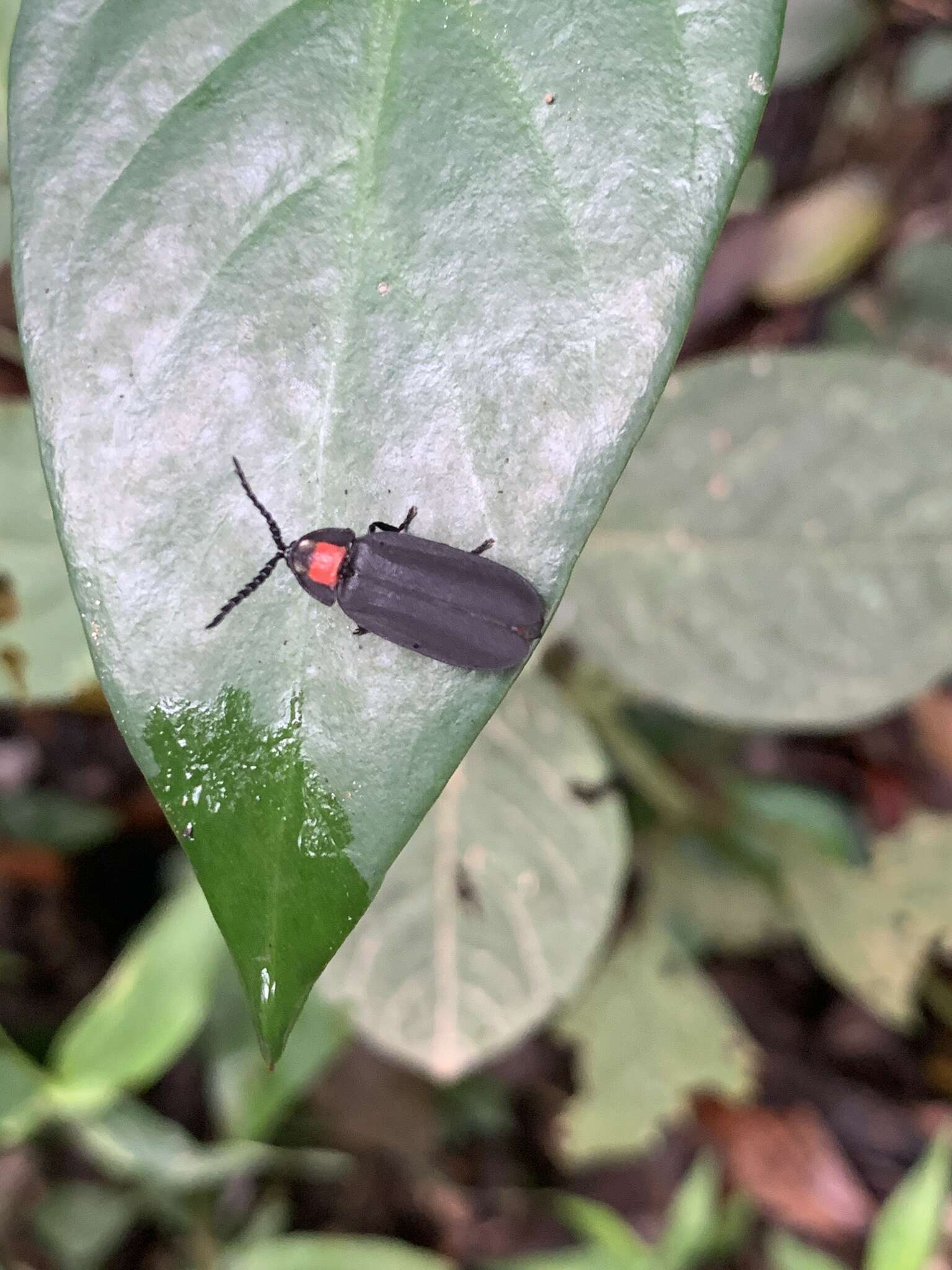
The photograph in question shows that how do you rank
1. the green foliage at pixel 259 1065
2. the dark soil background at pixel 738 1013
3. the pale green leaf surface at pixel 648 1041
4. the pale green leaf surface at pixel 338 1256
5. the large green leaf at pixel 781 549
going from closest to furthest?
1. the large green leaf at pixel 781 549
2. the pale green leaf surface at pixel 338 1256
3. the green foliage at pixel 259 1065
4. the pale green leaf surface at pixel 648 1041
5. the dark soil background at pixel 738 1013

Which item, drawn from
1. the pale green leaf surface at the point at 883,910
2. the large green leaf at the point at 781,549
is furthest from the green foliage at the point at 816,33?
the pale green leaf surface at the point at 883,910

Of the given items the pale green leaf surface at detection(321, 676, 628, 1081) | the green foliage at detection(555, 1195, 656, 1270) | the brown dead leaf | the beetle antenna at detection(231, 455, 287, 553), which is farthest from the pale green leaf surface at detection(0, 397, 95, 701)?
the brown dead leaf

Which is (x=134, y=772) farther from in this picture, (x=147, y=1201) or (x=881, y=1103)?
(x=881, y=1103)

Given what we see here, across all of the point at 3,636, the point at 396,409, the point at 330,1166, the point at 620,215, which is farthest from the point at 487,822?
the point at 330,1166

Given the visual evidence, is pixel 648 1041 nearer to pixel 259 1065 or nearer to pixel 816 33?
pixel 259 1065

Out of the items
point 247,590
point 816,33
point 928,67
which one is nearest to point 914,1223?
point 247,590

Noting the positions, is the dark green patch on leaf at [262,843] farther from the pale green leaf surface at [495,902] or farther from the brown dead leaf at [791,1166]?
the brown dead leaf at [791,1166]
